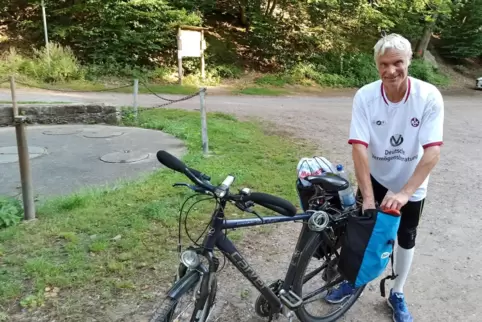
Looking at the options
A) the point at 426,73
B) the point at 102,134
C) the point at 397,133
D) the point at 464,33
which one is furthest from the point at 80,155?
the point at 464,33

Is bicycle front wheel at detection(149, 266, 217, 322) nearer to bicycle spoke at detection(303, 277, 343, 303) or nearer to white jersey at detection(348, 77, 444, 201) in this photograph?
bicycle spoke at detection(303, 277, 343, 303)

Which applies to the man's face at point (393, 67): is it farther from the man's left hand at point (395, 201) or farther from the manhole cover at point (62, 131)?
the manhole cover at point (62, 131)

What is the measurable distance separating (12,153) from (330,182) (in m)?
5.84

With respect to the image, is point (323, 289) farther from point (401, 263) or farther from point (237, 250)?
point (237, 250)

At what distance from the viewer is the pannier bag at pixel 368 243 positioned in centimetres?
239

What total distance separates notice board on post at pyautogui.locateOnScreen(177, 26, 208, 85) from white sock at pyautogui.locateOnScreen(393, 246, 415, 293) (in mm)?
14066

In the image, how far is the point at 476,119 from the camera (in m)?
11.5

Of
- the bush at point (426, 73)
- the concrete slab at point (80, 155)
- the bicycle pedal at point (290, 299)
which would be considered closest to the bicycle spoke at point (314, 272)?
the bicycle pedal at point (290, 299)

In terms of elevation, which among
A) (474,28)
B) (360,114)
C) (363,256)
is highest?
(474,28)

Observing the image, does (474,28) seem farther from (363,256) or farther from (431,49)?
(363,256)

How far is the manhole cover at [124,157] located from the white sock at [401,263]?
173 inches

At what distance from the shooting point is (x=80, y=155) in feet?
22.1

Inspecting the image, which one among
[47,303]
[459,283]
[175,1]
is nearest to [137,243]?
[47,303]

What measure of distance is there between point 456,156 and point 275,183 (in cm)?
386
